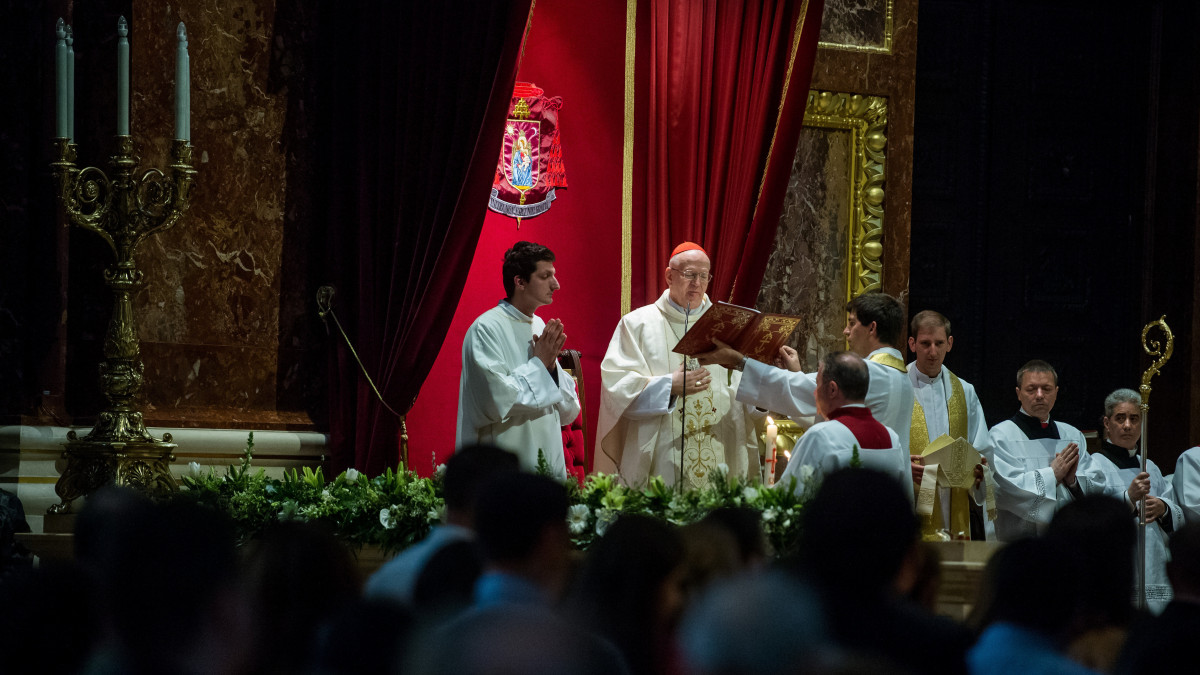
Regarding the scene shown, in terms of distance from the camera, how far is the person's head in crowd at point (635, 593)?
8.71 feet

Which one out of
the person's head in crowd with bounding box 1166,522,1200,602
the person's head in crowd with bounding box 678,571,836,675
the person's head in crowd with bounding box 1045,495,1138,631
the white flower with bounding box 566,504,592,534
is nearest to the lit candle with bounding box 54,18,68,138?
the white flower with bounding box 566,504,592,534

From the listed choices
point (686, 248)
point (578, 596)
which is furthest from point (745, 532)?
point (686, 248)

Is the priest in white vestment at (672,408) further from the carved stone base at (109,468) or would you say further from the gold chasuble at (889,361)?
the carved stone base at (109,468)

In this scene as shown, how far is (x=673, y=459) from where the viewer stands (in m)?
7.35

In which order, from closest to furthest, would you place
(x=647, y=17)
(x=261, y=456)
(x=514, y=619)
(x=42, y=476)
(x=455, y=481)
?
(x=514, y=619) → (x=455, y=481) → (x=42, y=476) → (x=261, y=456) → (x=647, y=17)

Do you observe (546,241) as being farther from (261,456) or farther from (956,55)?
(956,55)

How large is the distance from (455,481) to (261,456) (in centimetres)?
384

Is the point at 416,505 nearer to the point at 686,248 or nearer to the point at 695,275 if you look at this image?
the point at 695,275

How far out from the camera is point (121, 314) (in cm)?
556

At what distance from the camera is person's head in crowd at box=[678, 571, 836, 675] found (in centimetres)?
167

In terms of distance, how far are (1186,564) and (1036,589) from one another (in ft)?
1.80

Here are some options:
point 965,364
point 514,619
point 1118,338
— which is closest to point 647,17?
point 965,364

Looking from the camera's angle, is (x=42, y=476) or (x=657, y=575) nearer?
(x=657, y=575)

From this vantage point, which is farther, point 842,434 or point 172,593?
point 842,434
